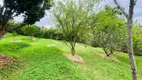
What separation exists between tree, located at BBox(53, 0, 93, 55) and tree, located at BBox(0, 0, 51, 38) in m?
5.15

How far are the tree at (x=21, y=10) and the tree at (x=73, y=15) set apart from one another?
515 centimetres

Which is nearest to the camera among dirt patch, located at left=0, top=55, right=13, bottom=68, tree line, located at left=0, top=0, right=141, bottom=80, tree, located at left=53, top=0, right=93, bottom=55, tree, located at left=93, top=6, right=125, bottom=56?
tree line, located at left=0, top=0, right=141, bottom=80

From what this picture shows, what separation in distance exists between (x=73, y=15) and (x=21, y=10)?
777cm

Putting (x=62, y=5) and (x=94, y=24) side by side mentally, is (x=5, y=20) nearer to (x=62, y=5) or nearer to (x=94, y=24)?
(x=62, y=5)

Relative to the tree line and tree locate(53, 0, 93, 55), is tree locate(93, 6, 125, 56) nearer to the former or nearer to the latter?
the tree line

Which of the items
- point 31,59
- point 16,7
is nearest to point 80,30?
point 31,59

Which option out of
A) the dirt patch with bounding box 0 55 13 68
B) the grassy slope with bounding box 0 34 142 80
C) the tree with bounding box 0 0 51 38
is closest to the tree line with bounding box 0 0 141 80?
the tree with bounding box 0 0 51 38

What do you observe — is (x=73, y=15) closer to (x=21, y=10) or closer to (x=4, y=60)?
(x=21, y=10)

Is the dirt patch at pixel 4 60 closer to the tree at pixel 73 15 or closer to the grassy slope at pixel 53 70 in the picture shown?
the grassy slope at pixel 53 70

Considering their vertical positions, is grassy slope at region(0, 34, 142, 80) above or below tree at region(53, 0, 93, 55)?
below

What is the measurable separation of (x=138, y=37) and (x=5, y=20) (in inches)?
956

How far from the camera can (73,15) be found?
2636cm

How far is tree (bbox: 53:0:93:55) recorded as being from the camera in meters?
26.4

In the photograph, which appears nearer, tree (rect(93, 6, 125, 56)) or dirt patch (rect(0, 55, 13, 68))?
dirt patch (rect(0, 55, 13, 68))
